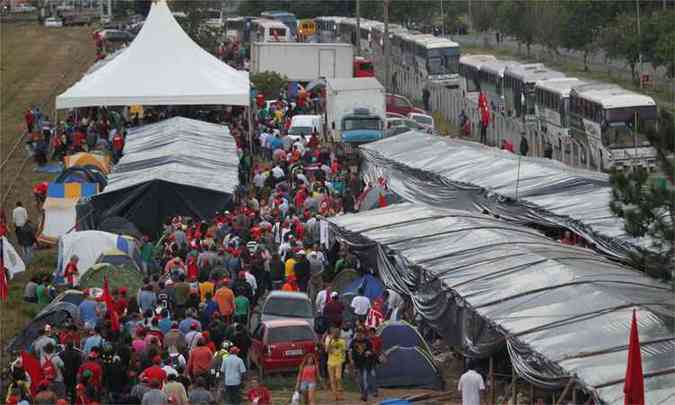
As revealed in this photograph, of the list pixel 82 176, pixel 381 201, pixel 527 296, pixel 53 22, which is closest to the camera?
pixel 527 296

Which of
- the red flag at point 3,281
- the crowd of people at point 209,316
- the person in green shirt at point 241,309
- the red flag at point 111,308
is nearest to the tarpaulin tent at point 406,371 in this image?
the crowd of people at point 209,316

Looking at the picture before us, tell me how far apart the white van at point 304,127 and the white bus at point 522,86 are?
28.4 ft

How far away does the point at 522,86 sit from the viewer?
50.2 m

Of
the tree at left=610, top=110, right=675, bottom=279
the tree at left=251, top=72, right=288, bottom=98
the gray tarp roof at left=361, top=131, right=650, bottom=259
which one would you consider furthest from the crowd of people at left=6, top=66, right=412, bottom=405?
the tree at left=251, top=72, right=288, bottom=98

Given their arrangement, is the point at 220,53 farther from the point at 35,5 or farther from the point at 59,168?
the point at 35,5

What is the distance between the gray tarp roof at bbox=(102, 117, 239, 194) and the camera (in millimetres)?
30247

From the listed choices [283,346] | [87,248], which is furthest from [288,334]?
[87,248]

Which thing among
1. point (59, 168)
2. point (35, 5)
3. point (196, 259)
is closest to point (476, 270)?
point (196, 259)

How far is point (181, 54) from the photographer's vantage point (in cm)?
4209

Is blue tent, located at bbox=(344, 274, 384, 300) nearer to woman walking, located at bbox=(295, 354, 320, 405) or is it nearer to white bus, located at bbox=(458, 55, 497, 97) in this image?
woman walking, located at bbox=(295, 354, 320, 405)

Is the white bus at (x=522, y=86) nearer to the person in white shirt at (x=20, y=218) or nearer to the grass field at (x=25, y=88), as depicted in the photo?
the grass field at (x=25, y=88)

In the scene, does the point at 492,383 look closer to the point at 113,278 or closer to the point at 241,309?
the point at 241,309

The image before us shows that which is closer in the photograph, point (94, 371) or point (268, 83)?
point (94, 371)

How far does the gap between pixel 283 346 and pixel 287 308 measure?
1.47m
